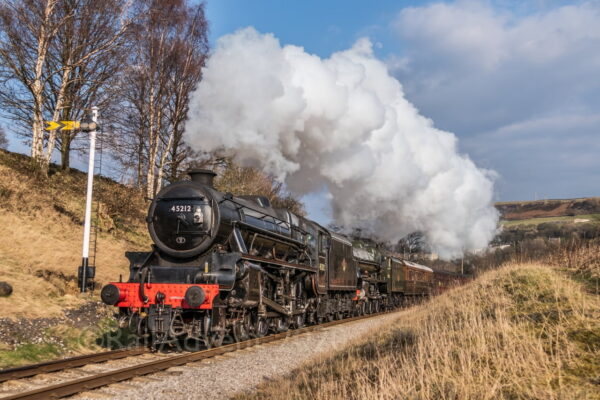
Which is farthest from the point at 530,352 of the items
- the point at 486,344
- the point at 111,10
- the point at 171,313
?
the point at 111,10

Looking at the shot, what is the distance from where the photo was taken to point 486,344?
566 cm

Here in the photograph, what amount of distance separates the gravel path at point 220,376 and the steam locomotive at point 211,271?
82cm

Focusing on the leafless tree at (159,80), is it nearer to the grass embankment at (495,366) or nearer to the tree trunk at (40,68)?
the tree trunk at (40,68)

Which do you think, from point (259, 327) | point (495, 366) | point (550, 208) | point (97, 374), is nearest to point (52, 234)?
point (259, 327)

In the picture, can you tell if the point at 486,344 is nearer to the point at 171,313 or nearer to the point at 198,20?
the point at 171,313

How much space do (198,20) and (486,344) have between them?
2313 centimetres

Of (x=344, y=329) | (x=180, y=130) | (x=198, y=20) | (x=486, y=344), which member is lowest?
(x=344, y=329)

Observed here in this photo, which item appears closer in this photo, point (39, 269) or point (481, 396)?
point (481, 396)

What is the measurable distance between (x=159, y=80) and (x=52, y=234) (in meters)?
9.52

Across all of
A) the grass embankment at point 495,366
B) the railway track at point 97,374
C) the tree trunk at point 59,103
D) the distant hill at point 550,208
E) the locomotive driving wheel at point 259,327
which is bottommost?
the railway track at point 97,374

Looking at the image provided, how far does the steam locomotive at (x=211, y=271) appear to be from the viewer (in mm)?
9242

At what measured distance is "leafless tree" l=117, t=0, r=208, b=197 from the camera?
23.0 meters

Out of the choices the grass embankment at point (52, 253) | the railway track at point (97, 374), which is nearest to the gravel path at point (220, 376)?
the railway track at point (97, 374)

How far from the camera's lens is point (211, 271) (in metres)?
9.62
